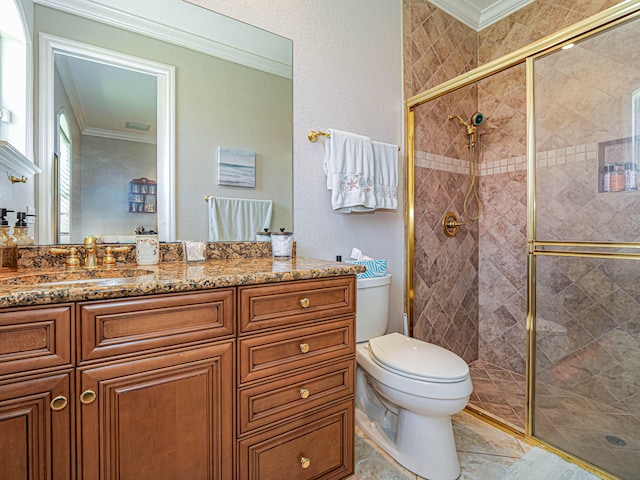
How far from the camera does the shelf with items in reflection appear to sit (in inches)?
54.0

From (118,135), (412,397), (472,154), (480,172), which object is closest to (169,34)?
(118,135)

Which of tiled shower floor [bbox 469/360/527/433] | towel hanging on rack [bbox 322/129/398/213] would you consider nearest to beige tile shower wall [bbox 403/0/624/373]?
tiled shower floor [bbox 469/360/527/433]

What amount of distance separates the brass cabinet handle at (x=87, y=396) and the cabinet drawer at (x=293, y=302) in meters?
0.38

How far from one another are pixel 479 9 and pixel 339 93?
5.12 ft

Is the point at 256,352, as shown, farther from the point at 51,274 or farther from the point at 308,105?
the point at 308,105

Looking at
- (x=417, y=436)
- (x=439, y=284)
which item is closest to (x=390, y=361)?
(x=417, y=436)

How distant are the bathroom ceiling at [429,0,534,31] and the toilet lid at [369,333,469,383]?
2328 mm

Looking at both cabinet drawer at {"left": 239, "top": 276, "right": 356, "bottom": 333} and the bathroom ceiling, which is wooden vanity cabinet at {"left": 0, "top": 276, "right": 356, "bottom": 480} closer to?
cabinet drawer at {"left": 239, "top": 276, "right": 356, "bottom": 333}

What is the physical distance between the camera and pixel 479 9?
8.27 feet

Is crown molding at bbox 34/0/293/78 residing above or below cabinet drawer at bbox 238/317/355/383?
above

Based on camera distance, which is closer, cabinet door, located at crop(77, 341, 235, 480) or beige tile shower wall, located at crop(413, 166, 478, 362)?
cabinet door, located at crop(77, 341, 235, 480)

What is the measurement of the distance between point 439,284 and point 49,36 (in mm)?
2429

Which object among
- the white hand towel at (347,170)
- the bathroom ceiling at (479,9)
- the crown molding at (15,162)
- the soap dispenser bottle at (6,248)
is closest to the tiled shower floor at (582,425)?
the white hand towel at (347,170)

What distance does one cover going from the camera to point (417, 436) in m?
1.43
